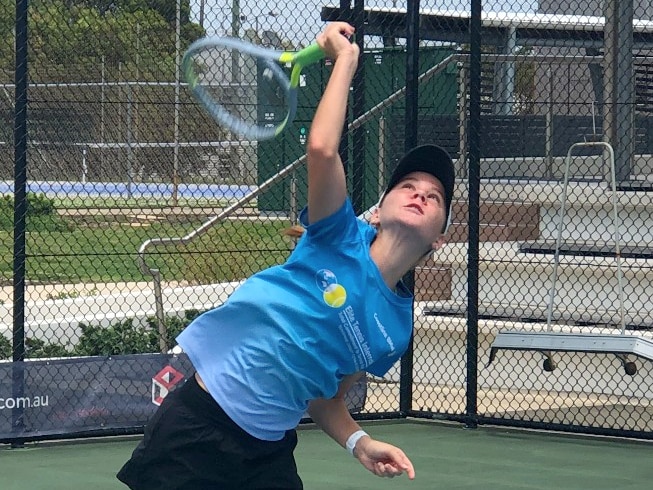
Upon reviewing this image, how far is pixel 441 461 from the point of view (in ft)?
22.6

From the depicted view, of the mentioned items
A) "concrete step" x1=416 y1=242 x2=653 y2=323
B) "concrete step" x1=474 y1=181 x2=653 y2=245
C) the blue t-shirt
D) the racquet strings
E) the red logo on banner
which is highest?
the racquet strings

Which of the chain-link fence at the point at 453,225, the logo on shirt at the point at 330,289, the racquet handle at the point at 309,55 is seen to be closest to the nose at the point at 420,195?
the logo on shirt at the point at 330,289

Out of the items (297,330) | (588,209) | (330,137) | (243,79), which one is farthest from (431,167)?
(588,209)

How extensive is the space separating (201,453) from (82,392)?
14.1 feet

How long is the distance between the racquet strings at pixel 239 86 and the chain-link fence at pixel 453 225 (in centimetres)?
67

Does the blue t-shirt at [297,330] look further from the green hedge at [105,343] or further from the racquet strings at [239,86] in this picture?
the green hedge at [105,343]

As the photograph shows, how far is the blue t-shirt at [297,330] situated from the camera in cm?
310

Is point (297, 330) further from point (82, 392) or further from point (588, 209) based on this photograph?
point (588, 209)

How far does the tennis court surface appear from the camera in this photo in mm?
6297

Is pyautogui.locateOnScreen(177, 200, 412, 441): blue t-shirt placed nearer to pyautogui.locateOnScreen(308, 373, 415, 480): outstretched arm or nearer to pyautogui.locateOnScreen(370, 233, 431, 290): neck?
pyautogui.locateOnScreen(370, 233, 431, 290): neck

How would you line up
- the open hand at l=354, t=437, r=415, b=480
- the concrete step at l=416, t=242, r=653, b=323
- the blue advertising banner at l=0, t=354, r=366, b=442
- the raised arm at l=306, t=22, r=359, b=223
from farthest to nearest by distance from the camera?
1. the concrete step at l=416, t=242, r=653, b=323
2. the blue advertising banner at l=0, t=354, r=366, b=442
3. the open hand at l=354, t=437, r=415, b=480
4. the raised arm at l=306, t=22, r=359, b=223

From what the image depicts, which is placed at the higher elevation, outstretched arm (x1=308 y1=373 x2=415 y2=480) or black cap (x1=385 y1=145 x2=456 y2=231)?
black cap (x1=385 y1=145 x2=456 y2=231)

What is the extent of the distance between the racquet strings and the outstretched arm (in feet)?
3.11

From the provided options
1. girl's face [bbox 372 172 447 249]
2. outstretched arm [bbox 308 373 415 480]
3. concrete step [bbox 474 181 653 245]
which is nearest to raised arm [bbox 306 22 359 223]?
girl's face [bbox 372 172 447 249]
